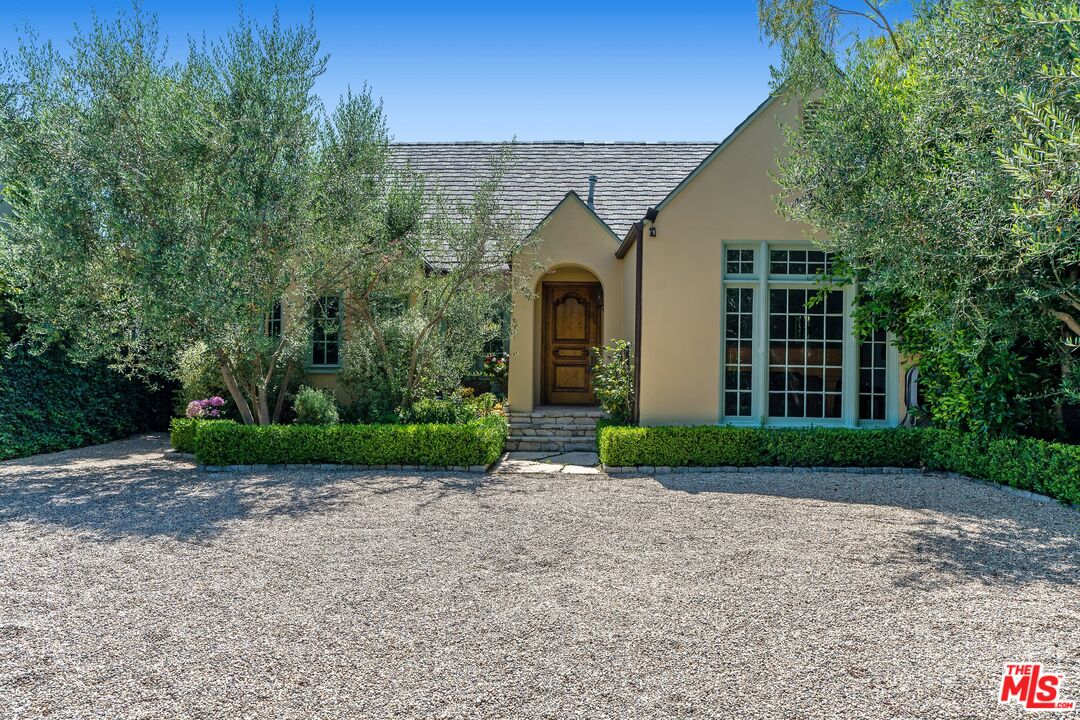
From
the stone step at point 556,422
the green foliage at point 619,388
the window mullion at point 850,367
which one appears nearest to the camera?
the window mullion at point 850,367

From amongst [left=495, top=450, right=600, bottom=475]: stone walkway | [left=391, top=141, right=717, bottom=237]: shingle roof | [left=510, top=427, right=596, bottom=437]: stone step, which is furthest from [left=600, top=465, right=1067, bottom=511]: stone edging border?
[left=391, top=141, right=717, bottom=237]: shingle roof

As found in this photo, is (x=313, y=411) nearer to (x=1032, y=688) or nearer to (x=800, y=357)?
(x=800, y=357)

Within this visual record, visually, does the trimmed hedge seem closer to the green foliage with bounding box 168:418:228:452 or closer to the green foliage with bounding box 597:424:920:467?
the green foliage with bounding box 168:418:228:452

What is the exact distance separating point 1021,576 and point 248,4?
35.5 ft

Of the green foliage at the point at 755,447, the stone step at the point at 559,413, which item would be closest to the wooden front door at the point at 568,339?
the stone step at the point at 559,413

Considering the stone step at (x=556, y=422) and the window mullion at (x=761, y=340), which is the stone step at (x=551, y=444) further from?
the window mullion at (x=761, y=340)

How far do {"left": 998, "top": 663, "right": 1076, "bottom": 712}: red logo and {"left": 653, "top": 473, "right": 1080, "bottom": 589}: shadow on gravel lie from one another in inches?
54.5

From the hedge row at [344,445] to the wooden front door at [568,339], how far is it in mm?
4680

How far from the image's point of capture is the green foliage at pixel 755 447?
970cm

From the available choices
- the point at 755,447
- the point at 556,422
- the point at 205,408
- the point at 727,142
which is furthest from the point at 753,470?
the point at 205,408

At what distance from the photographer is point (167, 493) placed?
8.23 m

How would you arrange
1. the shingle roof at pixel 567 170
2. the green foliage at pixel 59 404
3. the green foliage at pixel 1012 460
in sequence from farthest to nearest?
the shingle roof at pixel 567 170
the green foliage at pixel 59 404
the green foliage at pixel 1012 460

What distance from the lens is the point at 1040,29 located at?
6.28 m

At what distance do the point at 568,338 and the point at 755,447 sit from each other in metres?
5.57
